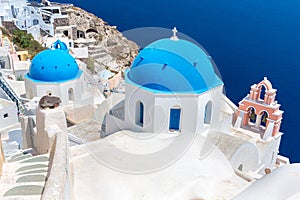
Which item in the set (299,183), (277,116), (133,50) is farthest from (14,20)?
(299,183)

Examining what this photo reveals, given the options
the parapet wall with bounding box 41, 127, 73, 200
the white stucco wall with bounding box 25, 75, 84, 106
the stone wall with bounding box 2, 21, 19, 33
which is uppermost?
the stone wall with bounding box 2, 21, 19, 33

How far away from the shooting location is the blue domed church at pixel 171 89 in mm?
8109

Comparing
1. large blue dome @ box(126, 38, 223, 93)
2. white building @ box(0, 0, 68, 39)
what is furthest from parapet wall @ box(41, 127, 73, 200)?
white building @ box(0, 0, 68, 39)

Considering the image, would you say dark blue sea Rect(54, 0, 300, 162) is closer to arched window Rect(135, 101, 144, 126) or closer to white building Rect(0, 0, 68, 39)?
arched window Rect(135, 101, 144, 126)

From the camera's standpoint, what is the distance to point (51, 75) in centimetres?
1222

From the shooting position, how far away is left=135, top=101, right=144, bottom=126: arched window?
880 cm

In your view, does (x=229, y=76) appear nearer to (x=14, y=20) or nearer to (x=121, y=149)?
(x=14, y=20)

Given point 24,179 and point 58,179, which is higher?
point 58,179

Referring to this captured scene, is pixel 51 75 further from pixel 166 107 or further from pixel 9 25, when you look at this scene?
pixel 9 25

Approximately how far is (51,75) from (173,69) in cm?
600

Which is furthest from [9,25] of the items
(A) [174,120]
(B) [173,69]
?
(B) [173,69]

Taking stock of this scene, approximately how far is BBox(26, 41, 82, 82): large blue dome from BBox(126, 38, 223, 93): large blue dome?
480cm

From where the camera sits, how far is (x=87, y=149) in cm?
757

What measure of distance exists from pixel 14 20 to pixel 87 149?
2853 centimetres
